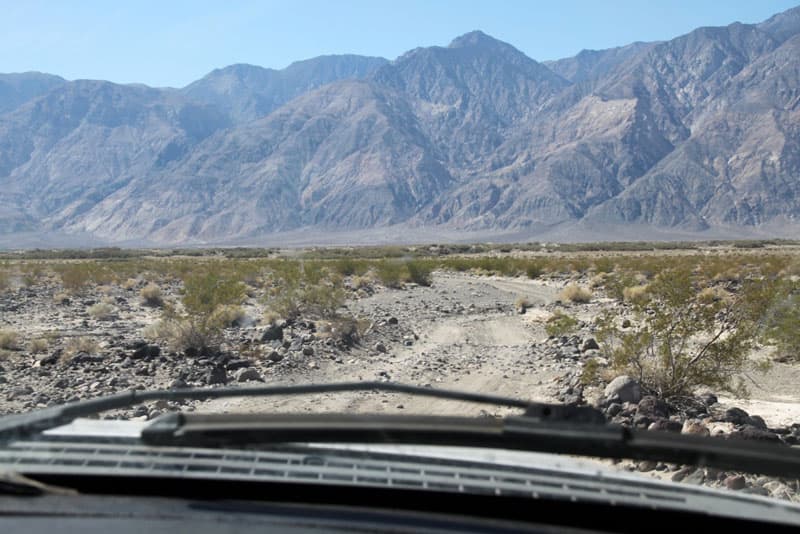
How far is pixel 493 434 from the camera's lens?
2.59 m

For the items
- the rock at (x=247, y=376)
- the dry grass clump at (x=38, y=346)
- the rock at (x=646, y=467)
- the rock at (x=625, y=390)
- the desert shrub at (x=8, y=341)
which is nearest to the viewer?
the rock at (x=646, y=467)

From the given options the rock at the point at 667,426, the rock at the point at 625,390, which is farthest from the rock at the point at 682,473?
the rock at the point at 625,390

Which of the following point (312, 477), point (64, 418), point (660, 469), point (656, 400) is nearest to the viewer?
point (312, 477)

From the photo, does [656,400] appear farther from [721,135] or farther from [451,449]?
[721,135]

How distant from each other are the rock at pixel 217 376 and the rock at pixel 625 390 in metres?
5.70

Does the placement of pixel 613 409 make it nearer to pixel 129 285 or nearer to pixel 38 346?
pixel 38 346

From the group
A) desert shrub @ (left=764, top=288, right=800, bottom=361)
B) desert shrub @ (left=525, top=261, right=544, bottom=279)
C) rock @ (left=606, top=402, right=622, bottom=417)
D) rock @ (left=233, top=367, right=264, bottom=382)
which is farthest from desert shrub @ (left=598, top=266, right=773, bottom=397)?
desert shrub @ (left=525, top=261, right=544, bottom=279)

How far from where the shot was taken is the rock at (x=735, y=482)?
18.4 feet

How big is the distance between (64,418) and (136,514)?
1120 mm

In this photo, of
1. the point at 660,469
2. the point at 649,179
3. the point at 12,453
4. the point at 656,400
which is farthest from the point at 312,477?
the point at 649,179

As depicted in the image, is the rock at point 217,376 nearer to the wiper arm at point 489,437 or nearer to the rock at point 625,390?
the rock at point 625,390

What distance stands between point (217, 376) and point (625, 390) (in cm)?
605

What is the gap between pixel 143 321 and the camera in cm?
1897

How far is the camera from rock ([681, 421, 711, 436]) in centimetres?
701
